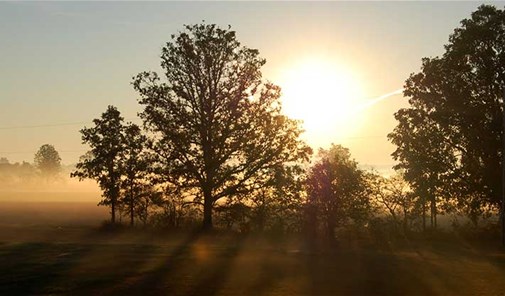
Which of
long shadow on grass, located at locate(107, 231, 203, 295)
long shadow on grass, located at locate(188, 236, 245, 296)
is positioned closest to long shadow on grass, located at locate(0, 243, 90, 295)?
long shadow on grass, located at locate(107, 231, 203, 295)

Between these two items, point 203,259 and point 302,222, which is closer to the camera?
point 203,259

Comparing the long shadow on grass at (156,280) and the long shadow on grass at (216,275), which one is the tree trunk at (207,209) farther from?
the long shadow on grass at (156,280)

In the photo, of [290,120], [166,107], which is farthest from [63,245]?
[290,120]

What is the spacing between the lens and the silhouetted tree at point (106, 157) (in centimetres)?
5322

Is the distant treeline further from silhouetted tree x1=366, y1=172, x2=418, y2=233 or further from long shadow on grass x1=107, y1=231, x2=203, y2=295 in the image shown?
Answer: long shadow on grass x1=107, y1=231, x2=203, y2=295

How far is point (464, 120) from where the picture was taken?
4809cm

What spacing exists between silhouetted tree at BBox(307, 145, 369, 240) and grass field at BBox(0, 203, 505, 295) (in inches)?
94.5

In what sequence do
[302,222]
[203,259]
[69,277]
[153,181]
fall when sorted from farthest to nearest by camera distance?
[153,181] < [302,222] < [203,259] < [69,277]

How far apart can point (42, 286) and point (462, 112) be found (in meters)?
38.9

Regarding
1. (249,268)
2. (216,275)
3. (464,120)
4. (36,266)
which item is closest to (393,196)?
(464,120)

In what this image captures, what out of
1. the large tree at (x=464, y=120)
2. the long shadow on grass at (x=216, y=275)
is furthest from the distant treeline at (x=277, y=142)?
the long shadow on grass at (x=216, y=275)

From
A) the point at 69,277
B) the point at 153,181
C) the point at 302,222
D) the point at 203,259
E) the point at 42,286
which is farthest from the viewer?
the point at 153,181

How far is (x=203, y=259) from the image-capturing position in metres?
30.1

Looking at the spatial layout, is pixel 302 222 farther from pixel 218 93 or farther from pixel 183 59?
pixel 183 59
